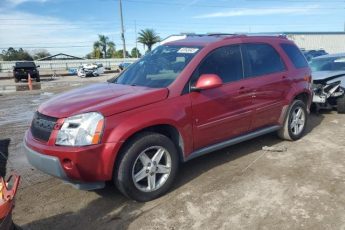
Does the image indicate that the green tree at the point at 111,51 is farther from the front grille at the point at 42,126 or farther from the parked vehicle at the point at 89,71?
the front grille at the point at 42,126

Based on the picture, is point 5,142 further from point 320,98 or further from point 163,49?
point 320,98

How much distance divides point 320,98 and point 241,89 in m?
4.10

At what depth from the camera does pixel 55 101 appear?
4.38 metres

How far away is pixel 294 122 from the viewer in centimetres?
641

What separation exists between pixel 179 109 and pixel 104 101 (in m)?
0.90

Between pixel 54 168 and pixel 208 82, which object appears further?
pixel 208 82

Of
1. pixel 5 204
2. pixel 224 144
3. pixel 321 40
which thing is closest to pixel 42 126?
pixel 5 204

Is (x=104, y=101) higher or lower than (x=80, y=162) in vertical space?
higher

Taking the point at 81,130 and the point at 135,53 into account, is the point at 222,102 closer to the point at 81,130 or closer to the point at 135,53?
the point at 81,130

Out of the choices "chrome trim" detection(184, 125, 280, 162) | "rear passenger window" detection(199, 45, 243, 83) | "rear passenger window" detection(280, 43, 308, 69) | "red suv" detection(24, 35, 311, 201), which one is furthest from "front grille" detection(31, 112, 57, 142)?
"rear passenger window" detection(280, 43, 308, 69)

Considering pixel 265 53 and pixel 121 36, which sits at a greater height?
pixel 121 36

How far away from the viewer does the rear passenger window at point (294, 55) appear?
6.26 m

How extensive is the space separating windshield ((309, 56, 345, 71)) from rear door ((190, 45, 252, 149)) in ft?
17.1

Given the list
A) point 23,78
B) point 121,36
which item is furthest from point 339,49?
point 23,78
